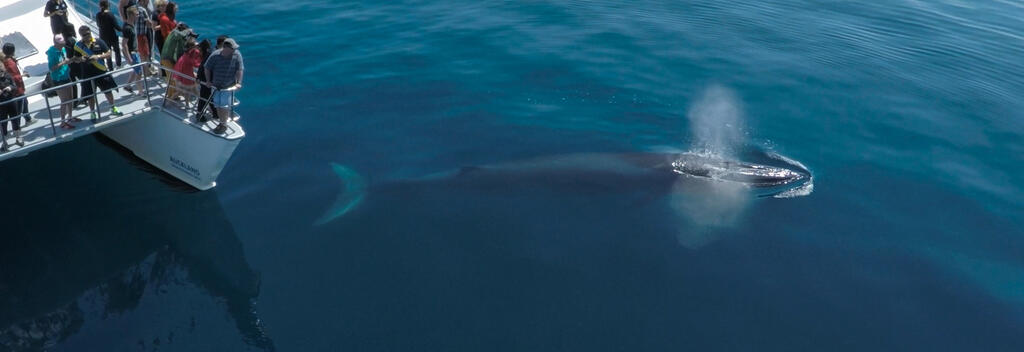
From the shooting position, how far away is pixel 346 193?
2089 cm

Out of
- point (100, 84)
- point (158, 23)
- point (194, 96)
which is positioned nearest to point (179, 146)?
point (194, 96)

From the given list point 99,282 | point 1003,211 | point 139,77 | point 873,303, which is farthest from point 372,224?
point 1003,211

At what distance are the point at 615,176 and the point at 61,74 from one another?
15.8 m

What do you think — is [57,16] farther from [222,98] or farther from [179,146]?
[222,98]

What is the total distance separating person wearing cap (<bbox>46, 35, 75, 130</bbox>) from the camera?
18.1 meters

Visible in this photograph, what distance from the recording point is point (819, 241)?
19375 millimetres

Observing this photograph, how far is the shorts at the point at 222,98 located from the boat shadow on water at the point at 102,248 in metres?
3.24

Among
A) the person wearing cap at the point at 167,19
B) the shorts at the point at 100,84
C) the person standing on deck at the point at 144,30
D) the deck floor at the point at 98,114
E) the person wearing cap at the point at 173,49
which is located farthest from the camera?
the person wearing cap at the point at 167,19

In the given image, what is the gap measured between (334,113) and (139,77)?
22.4 feet

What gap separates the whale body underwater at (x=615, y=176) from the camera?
2130 cm

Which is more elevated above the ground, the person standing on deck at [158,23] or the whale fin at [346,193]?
the person standing on deck at [158,23]

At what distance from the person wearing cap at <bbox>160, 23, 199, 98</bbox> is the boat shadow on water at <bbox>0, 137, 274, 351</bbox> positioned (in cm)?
323

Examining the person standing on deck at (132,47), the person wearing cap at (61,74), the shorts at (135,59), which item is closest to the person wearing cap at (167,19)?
the person standing on deck at (132,47)

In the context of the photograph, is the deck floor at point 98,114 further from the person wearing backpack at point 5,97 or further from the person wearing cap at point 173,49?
the person wearing cap at point 173,49
